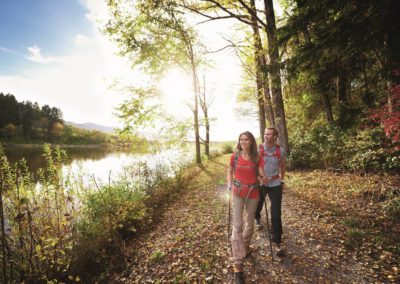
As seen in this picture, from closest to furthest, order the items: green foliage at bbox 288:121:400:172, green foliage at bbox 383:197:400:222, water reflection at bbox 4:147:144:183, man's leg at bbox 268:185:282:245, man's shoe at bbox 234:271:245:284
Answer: man's shoe at bbox 234:271:245:284 → man's leg at bbox 268:185:282:245 → green foliage at bbox 383:197:400:222 → green foliage at bbox 288:121:400:172 → water reflection at bbox 4:147:144:183

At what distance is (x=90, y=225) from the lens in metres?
5.09

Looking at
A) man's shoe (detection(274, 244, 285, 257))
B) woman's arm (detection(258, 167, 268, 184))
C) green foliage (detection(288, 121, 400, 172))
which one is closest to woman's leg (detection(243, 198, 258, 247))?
woman's arm (detection(258, 167, 268, 184))

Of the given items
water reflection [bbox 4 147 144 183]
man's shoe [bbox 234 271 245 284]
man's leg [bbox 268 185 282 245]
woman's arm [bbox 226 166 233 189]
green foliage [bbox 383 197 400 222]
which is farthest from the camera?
water reflection [bbox 4 147 144 183]

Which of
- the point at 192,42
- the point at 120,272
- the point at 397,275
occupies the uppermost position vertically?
the point at 192,42

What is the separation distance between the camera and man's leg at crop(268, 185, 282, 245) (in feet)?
12.9

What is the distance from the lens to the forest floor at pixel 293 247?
365cm

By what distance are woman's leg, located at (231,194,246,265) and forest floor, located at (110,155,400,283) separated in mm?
455

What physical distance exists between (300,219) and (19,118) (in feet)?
226

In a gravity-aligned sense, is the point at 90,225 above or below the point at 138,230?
above

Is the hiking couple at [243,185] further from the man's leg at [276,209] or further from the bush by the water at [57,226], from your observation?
the bush by the water at [57,226]

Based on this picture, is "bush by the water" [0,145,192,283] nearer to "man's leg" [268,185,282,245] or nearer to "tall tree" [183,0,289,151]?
Result: "man's leg" [268,185,282,245]

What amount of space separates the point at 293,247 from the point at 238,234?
1.57 meters

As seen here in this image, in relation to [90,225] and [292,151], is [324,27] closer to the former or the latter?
[292,151]

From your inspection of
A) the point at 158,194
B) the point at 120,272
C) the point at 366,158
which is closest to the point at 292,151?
the point at 366,158
